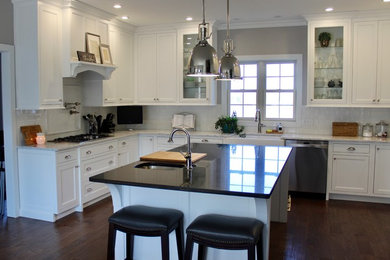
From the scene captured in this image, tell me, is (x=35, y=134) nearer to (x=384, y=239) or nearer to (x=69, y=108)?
(x=69, y=108)

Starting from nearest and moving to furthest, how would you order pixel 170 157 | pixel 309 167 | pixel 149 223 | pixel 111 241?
pixel 149 223 < pixel 111 241 < pixel 170 157 < pixel 309 167

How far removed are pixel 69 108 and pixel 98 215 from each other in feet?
5.54

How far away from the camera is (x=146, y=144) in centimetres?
624

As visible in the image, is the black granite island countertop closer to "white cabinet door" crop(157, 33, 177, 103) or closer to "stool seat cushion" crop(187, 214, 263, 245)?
"stool seat cushion" crop(187, 214, 263, 245)

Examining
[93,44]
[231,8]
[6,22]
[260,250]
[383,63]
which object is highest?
[231,8]

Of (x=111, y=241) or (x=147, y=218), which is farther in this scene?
(x=111, y=241)

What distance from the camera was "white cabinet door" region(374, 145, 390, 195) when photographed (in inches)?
199

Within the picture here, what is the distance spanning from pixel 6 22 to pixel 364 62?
475cm

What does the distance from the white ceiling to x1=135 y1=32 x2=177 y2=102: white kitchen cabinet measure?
0.53m

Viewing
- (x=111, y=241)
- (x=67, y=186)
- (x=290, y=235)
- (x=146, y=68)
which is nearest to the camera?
(x=111, y=241)

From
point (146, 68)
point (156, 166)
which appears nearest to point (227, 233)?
point (156, 166)

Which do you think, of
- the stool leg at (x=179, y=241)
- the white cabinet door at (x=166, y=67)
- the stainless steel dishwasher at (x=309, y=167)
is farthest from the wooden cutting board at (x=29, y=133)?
the stainless steel dishwasher at (x=309, y=167)

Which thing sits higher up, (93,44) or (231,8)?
(231,8)

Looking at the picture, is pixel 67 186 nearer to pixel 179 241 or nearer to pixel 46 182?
pixel 46 182
